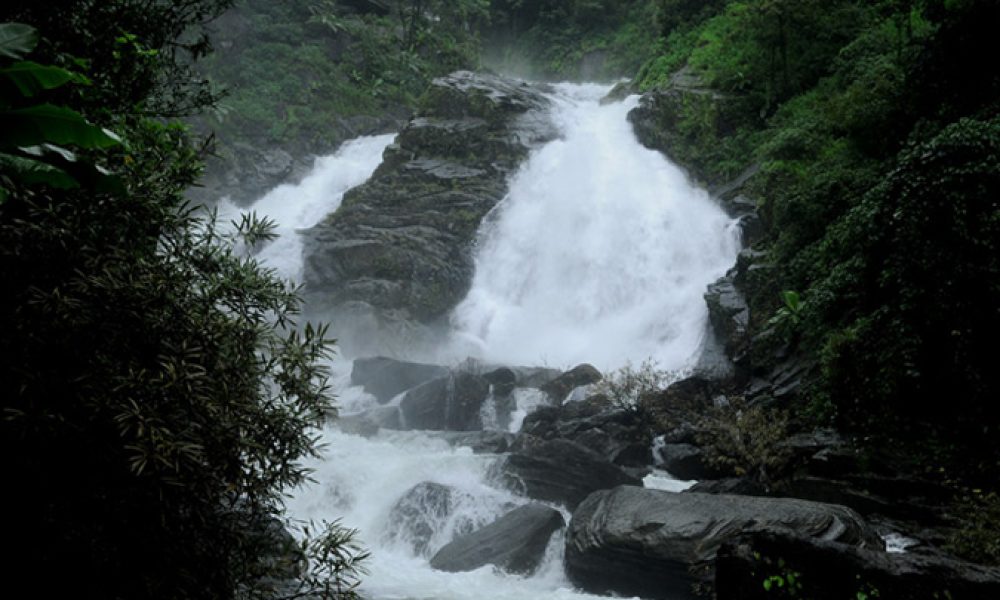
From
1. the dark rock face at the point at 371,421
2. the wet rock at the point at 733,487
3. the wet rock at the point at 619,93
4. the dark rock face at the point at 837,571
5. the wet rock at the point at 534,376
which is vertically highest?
the wet rock at the point at 619,93

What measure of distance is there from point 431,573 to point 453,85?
78.6 ft

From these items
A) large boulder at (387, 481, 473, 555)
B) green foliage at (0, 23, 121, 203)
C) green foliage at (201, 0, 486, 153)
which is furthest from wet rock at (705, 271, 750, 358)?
green foliage at (201, 0, 486, 153)

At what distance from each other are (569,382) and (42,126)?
48.4 ft

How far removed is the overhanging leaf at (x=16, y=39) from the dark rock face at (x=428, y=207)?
20.4 m

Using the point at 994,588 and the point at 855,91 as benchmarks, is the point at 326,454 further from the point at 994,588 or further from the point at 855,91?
the point at 855,91

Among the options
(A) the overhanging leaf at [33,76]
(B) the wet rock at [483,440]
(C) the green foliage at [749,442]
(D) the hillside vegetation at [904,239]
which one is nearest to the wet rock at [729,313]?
(D) the hillside vegetation at [904,239]

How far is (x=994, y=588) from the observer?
4.12 m

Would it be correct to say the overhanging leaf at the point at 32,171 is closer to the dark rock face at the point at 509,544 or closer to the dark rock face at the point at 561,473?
the dark rock face at the point at 509,544

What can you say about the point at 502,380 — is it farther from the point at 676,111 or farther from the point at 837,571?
the point at 676,111

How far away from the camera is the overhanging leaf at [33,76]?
3.52 m

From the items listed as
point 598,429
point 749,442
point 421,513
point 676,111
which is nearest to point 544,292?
point 676,111

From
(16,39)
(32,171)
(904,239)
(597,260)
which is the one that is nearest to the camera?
(32,171)

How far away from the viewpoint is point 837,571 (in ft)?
14.9

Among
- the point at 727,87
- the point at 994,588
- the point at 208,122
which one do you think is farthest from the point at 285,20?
the point at 994,588
